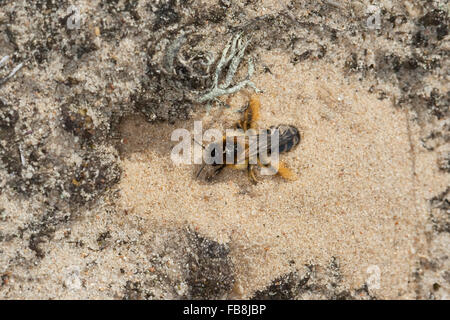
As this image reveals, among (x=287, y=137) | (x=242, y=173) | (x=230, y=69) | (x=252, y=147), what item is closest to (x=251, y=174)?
(x=242, y=173)

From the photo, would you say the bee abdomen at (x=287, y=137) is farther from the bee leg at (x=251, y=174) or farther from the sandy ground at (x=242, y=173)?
the bee leg at (x=251, y=174)

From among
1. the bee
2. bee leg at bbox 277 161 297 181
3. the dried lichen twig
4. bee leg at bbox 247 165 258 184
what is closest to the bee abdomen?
the bee

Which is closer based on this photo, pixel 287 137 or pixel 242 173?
pixel 287 137

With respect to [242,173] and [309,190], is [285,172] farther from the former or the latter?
Answer: [242,173]

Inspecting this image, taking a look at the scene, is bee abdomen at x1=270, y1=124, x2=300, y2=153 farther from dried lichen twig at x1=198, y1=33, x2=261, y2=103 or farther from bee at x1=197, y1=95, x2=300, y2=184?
dried lichen twig at x1=198, y1=33, x2=261, y2=103

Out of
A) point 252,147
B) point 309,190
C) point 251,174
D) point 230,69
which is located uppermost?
point 230,69

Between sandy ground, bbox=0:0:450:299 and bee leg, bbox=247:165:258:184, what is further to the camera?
bee leg, bbox=247:165:258:184

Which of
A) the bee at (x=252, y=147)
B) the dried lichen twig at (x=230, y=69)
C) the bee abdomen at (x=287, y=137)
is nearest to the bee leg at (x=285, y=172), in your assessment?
the bee at (x=252, y=147)
